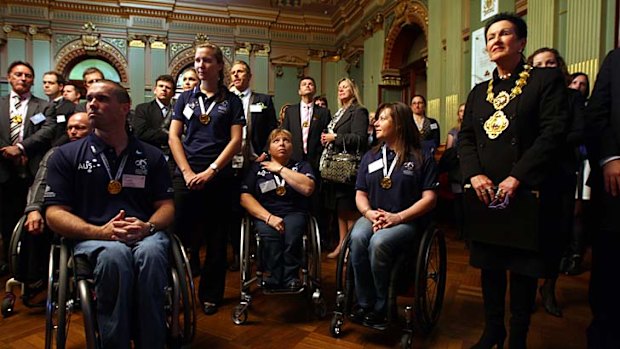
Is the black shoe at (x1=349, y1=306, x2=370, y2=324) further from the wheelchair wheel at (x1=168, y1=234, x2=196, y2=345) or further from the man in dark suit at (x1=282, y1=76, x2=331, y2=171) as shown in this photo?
the man in dark suit at (x1=282, y1=76, x2=331, y2=171)

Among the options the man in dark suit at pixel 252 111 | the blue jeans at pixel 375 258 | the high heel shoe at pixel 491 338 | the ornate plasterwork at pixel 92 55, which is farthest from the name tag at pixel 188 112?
the ornate plasterwork at pixel 92 55

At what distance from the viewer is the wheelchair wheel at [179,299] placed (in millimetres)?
1412

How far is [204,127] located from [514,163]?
152cm

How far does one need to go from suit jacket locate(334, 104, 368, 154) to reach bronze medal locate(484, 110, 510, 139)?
1.32 metres

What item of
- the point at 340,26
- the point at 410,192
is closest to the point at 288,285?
the point at 410,192

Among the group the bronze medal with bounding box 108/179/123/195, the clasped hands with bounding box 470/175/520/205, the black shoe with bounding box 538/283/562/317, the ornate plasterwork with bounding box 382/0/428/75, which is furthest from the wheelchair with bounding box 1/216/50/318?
the ornate plasterwork with bounding box 382/0/428/75

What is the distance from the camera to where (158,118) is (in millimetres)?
3105

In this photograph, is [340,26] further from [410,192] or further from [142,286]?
[142,286]

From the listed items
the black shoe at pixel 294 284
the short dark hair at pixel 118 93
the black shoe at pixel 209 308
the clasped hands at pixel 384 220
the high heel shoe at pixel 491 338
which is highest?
the short dark hair at pixel 118 93

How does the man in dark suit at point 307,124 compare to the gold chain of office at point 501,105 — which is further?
the man in dark suit at point 307,124

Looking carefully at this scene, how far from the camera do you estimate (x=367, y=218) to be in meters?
2.01

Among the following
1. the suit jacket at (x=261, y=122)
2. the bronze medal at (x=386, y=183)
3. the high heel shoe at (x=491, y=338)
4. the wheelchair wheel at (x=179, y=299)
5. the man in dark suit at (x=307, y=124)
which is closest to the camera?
the wheelchair wheel at (x=179, y=299)

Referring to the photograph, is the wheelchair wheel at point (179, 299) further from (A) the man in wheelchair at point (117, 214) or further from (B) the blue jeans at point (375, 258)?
(B) the blue jeans at point (375, 258)

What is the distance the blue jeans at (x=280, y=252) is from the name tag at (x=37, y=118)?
1.89m
